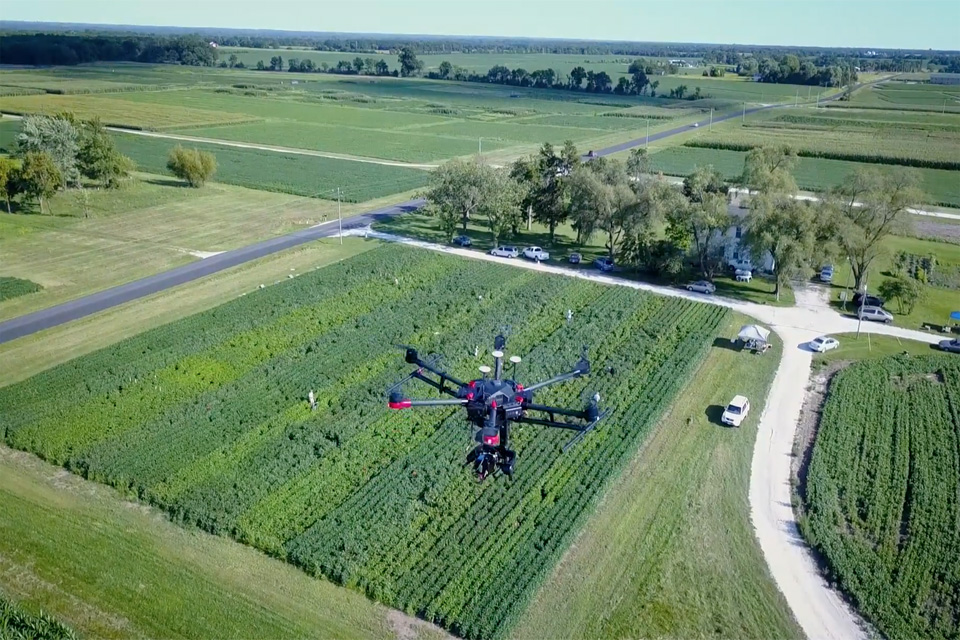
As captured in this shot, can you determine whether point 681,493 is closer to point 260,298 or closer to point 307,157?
point 260,298

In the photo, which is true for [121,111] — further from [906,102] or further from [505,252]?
[906,102]

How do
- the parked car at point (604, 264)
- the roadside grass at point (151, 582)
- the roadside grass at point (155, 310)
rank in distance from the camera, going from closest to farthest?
the roadside grass at point (151, 582) < the roadside grass at point (155, 310) < the parked car at point (604, 264)

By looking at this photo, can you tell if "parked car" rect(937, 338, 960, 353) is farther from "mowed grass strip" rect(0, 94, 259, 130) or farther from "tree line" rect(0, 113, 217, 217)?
"mowed grass strip" rect(0, 94, 259, 130)

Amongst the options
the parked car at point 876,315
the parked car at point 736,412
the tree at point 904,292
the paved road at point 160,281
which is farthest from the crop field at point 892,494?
the paved road at point 160,281

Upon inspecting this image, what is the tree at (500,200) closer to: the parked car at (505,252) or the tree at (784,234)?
the parked car at (505,252)

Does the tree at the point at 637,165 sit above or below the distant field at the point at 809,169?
above

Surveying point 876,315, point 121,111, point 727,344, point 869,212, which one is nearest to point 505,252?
point 727,344
